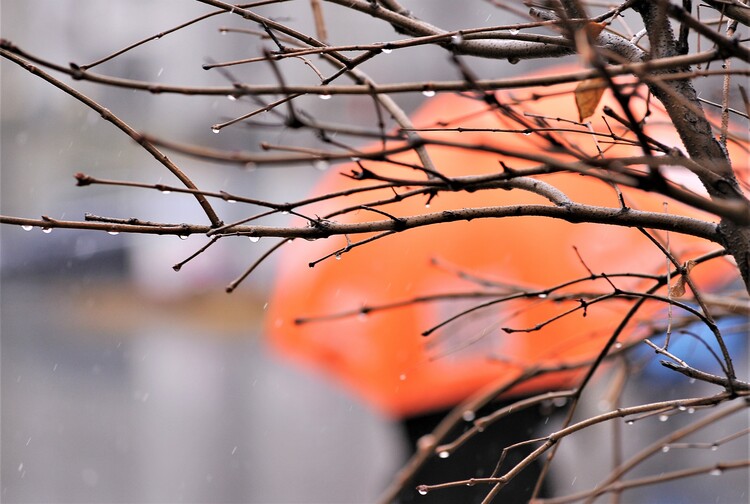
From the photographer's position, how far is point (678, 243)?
2.32 m

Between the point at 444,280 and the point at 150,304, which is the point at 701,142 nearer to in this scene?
the point at 444,280

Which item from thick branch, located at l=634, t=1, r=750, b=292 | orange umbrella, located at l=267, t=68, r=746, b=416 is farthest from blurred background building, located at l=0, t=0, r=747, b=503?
thick branch, located at l=634, t=1, r=750, b=292

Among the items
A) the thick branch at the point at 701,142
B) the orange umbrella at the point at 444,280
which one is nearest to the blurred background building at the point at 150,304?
the orange umbrella at the point at 444,280

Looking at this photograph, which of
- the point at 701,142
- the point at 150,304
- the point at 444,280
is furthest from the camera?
the point at 150,304

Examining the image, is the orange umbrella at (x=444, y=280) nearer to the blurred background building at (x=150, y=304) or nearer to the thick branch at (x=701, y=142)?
the thick branch at (x=701, y=142)

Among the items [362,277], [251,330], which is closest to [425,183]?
[362,277]

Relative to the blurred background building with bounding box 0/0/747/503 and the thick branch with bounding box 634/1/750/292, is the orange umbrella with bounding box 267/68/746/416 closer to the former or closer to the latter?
the thick branch with bounding box 634/1/750/292

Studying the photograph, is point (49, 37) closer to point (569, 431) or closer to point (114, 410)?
point (114, 410)

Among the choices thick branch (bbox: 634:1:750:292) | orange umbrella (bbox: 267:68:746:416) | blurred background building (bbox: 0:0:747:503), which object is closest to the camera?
thick branch (bbox: 634:1:750:292)

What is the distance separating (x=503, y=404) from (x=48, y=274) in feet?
25.7

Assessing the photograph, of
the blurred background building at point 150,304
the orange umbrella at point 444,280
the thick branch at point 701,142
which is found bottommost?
the blurred background building at point 150,304

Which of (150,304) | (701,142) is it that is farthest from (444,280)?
(150,304)

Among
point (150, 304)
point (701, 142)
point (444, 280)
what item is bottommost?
point (150, 304)

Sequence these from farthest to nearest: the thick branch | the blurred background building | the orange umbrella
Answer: the blurred background building
the orange umbrella
the thick branch
